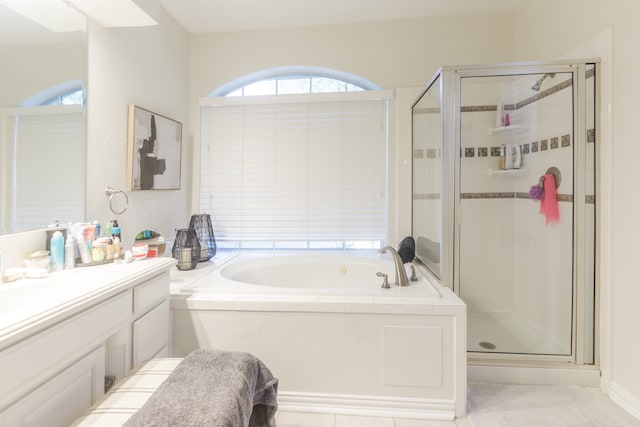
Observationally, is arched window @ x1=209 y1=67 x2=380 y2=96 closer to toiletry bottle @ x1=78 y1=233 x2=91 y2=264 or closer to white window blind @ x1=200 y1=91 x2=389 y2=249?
white window blind @ x1=200 y1=91 x2=389 y2=249

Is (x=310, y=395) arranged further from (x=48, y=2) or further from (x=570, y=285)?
(x=48, y=2)

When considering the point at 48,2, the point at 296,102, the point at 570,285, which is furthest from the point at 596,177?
the point at 48,2

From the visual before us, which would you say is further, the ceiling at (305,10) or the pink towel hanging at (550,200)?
the ceiling at (305,10)

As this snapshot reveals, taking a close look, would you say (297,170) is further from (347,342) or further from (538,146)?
(538,146)

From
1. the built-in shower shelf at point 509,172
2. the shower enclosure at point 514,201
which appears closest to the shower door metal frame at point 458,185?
the shower enclosure at point 514,201

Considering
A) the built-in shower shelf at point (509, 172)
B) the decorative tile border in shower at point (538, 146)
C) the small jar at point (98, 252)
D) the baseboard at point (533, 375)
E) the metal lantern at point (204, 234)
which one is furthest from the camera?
the metal lantern at point (204, 234)

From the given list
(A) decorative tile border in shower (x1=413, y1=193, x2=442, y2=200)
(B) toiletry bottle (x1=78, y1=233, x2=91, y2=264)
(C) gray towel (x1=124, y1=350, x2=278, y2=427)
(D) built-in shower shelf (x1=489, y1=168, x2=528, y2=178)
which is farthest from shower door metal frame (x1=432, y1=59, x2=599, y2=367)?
(B) toiletry bottle (x1=78, y1=233, x2=91, y2=264)

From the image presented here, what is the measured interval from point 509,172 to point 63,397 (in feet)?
9.02

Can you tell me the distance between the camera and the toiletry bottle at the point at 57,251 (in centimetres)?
134

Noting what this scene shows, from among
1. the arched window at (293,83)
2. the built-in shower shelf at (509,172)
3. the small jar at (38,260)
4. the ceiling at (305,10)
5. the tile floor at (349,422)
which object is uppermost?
the ceiling at (305,10)

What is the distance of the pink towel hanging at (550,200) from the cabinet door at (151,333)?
2.43 metres

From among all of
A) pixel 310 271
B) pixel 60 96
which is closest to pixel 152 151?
pixel 60 96

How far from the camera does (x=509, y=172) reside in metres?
2.30

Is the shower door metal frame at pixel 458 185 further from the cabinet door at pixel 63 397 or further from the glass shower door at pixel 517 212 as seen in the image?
the cabinet door at pixel 63 397
